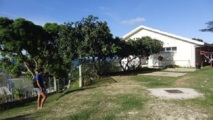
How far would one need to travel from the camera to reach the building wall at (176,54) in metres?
24.6

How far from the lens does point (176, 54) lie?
25562 millimetres

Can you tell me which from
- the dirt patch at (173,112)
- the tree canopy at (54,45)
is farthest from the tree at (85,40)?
the dirt patch at (173,112)

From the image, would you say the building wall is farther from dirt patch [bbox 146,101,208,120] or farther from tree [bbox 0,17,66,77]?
dirt patch [bbox 146,101,208,120]

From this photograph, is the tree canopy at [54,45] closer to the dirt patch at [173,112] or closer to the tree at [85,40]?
the tree at [85,40]

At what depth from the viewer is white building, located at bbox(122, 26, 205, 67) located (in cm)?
2445

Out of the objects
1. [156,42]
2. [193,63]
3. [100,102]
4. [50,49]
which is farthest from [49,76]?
[193,63]

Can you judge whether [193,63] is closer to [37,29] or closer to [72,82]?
[72,82]

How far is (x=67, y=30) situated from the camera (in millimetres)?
17500

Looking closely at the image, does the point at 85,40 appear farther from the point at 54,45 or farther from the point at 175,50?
the point at 175,50

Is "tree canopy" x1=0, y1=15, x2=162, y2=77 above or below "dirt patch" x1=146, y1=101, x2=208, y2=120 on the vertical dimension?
above

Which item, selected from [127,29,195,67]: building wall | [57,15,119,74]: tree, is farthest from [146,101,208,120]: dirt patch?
[127,29,195,67]: building wall

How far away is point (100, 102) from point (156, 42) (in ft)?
56.6

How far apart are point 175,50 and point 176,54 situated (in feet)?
1.50

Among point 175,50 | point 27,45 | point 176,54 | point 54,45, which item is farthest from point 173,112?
point 175,50
